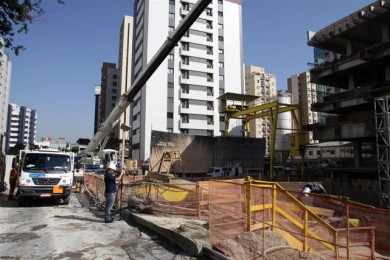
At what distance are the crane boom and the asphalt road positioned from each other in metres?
10.2

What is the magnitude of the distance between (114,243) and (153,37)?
53.2 m

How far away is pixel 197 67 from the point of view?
60.8 metres

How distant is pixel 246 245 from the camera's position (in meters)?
6.26

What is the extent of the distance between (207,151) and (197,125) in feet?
57.2

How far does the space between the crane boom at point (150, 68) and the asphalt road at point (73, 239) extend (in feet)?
33.5

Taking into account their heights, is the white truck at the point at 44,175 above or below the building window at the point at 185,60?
below

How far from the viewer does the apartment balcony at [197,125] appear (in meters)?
57.4

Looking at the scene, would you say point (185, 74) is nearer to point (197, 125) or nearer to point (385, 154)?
point (197, 125)

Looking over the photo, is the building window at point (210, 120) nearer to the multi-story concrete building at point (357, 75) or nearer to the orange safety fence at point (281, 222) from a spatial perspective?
the multi-story concrete building at point (357, 75)

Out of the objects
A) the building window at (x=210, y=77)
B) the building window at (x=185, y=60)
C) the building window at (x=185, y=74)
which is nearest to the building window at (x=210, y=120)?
the building window at (x=210, y=77)

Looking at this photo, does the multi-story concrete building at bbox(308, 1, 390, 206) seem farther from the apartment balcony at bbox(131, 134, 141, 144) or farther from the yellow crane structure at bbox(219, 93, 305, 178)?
the apartment balcony at bbox(131, 134, 141, 144)

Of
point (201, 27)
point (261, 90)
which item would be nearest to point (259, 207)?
point (201, 27)

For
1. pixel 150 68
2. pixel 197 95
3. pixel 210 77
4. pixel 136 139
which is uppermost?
pixel 210 77

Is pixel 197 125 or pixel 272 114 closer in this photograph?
pixel 272 114
